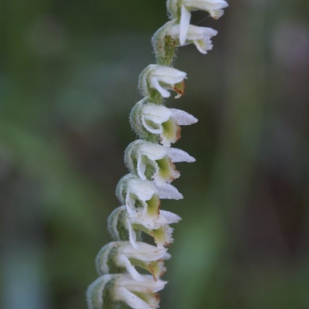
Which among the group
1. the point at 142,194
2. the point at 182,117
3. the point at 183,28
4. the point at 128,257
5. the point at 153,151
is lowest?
the point at 128,257

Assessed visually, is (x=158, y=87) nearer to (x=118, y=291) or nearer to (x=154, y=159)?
(x=154, y=159)

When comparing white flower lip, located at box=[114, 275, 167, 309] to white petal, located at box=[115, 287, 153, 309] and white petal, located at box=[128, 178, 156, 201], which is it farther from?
white petal, located at box=[128, 178, 156, 201]

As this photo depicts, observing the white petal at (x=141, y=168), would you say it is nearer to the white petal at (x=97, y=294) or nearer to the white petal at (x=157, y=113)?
the white petal at (x=157, y=113)

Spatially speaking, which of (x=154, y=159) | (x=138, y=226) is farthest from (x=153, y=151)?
(x=138, y=226)

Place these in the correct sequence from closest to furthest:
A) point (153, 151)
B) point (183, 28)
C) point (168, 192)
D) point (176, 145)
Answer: point (183, 28) → point (153, 151) → point (168, 192) → point (176, 145)

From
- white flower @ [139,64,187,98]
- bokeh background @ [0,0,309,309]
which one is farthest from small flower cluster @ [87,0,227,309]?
bokeh background @ [0,0,309,309]

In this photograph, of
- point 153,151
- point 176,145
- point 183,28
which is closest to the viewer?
point 183,28

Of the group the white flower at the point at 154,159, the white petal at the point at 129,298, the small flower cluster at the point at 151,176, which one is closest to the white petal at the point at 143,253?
the small flower cluster at the point at 151,176
